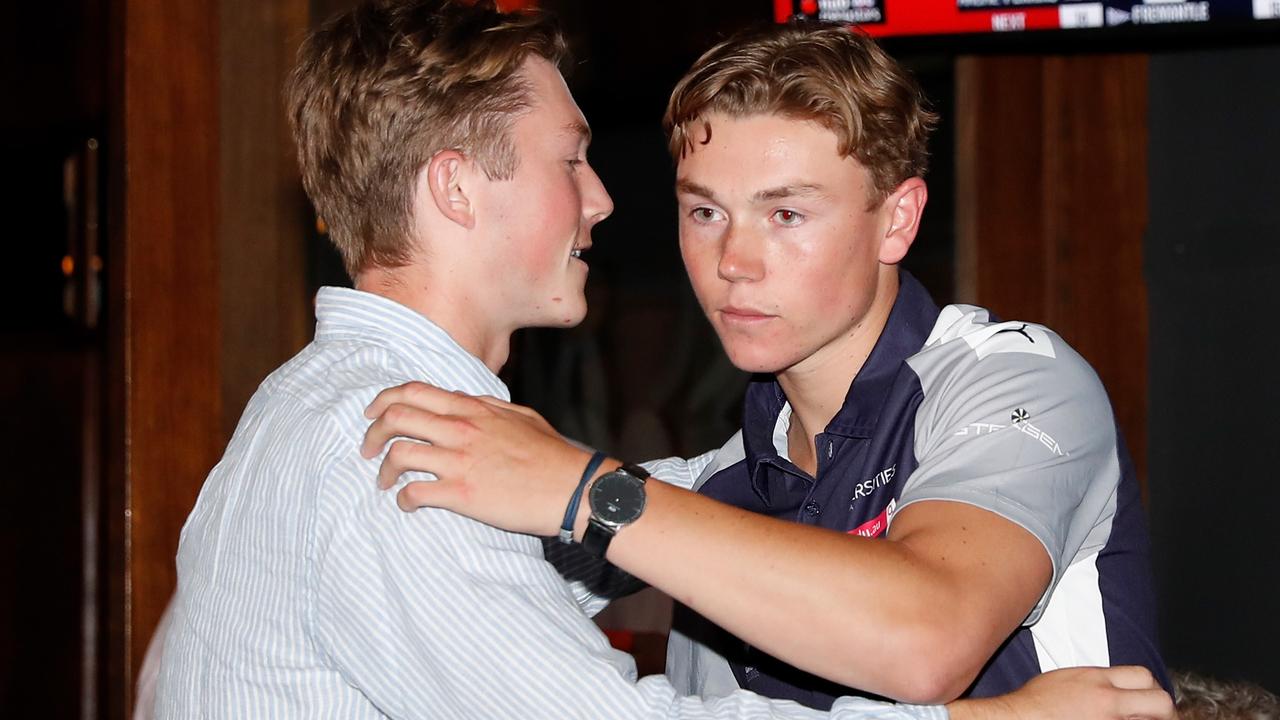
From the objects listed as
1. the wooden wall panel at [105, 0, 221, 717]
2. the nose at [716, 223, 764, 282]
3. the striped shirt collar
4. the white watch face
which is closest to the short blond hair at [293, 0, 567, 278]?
the striped shirt collar

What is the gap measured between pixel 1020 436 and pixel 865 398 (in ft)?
0.99

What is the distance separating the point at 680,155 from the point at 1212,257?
2240 millimetres

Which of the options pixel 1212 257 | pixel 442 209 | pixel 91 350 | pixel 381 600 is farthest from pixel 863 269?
pixel 91 350

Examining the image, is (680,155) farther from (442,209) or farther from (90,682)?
(90,682)

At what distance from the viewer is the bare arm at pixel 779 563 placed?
135 cm

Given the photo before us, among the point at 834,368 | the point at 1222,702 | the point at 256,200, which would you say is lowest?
the point at 1222,702

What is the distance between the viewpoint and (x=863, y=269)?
1880 millimetres

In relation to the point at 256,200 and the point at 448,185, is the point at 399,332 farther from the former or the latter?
the point at 256,200

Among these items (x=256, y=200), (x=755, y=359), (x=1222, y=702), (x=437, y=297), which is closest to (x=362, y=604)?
(x=437, y=297)

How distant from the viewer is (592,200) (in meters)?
1.88

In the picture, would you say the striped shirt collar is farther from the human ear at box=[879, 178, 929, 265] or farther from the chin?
the human ear at box=[879, 178, 929, 265]

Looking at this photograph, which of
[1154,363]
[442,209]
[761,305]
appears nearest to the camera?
[442,209]

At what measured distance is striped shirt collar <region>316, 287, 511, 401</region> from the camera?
1.59 metres

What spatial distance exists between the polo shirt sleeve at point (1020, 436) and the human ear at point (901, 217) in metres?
0.19
